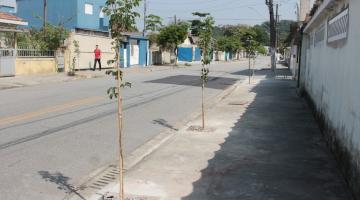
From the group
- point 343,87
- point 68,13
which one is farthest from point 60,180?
point 68,13

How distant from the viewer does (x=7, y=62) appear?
27.6m

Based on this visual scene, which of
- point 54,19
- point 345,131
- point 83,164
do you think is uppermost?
point 54,19

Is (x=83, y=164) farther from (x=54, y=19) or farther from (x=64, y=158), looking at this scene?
(x=54, y=19)

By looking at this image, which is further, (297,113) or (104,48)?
(104,48)

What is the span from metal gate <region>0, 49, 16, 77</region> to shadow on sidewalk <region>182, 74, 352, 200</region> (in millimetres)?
17173

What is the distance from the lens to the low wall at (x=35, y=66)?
28987 millimetres

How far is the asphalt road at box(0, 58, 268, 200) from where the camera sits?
7.41 metres

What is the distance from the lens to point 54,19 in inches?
1821

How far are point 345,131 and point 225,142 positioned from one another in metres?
2.93

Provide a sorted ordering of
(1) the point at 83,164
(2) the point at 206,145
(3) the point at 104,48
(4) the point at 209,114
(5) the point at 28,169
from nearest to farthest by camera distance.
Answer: (5) the point at 28,169, (1) the point at 83,164, (2) the point at 206,145, (4) the point at 209,114, (3) the point at 104,48

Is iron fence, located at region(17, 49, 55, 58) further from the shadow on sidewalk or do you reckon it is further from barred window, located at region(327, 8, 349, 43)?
barred window, located at region(327, 8, 349, 43)

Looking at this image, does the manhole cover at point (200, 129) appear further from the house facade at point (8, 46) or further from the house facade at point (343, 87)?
the house facade at point (8, 46)

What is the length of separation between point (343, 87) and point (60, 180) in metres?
4.71

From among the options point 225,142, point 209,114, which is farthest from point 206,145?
point 209,114
